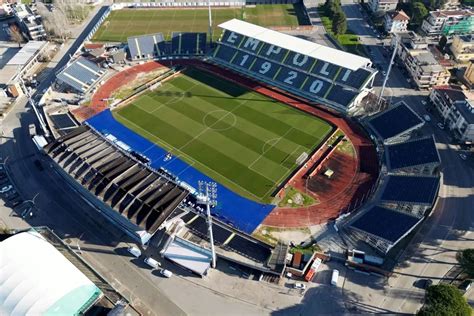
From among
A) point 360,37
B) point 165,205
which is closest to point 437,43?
point 360,37

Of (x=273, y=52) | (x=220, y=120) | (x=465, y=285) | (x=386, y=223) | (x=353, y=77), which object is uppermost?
(x=273, y=52)

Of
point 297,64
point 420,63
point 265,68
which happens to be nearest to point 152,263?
point 265,68

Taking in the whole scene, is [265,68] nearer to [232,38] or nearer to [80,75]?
[232,38]

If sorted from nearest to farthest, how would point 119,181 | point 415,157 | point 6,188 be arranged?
point 119,181 → point 415,157 → point 6,188

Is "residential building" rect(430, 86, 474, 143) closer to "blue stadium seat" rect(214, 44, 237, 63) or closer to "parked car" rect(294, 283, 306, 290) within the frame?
"parked car" rect(294, 283, 306, 290)

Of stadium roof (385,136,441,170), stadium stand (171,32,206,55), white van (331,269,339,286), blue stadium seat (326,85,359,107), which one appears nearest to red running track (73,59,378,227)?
blue stadium seat (326,85,359,107)

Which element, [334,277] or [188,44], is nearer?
[334,277]

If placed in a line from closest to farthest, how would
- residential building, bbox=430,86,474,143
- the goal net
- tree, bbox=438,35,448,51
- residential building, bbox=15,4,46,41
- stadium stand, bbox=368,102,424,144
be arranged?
the goal net, residential building, bbox=430,86,474,143, stadium stand, bbox=368,102,424,144, tree, bbox=438,35,448,51, residential building, bbox=15,4,46,41
